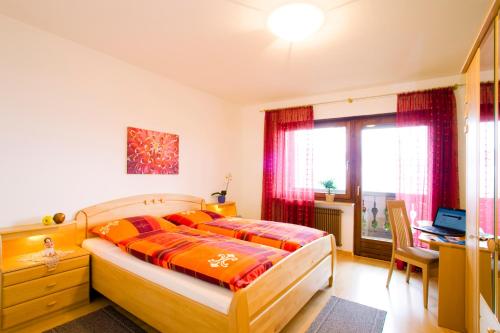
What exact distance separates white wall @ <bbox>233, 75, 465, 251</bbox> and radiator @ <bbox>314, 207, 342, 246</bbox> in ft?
0.44

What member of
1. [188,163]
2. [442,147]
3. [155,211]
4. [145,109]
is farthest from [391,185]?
[145,109]

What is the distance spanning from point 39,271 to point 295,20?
305 centimetres

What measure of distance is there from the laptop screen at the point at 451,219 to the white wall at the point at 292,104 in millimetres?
706

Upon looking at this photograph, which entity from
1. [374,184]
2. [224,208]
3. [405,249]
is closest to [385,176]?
[374,184]

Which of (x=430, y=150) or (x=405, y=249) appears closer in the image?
(x=405, y=249)

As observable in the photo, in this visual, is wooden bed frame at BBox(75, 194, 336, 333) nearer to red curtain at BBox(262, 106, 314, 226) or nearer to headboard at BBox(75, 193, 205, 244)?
headboard at BBox(75, 193, 205, 244)

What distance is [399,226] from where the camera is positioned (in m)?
2.96

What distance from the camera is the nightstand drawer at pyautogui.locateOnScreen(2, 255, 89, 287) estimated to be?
1.95 metres

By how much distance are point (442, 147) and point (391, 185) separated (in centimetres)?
84

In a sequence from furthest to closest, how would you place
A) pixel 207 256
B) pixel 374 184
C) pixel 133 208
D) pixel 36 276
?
Result: pixel 374 184 → pixel 133 208 → pixel 36 276 → pixel 207 256

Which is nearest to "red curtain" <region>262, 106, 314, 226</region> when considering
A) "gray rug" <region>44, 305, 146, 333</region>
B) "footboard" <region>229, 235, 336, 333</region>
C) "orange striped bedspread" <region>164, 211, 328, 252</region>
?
"orange striped bedspread" <region>164, 211, 328, 252</region>

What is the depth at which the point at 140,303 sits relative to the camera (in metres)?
1.96

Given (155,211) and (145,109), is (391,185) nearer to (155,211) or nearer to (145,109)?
(155,211)

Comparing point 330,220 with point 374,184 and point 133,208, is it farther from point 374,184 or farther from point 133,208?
point 133,208
